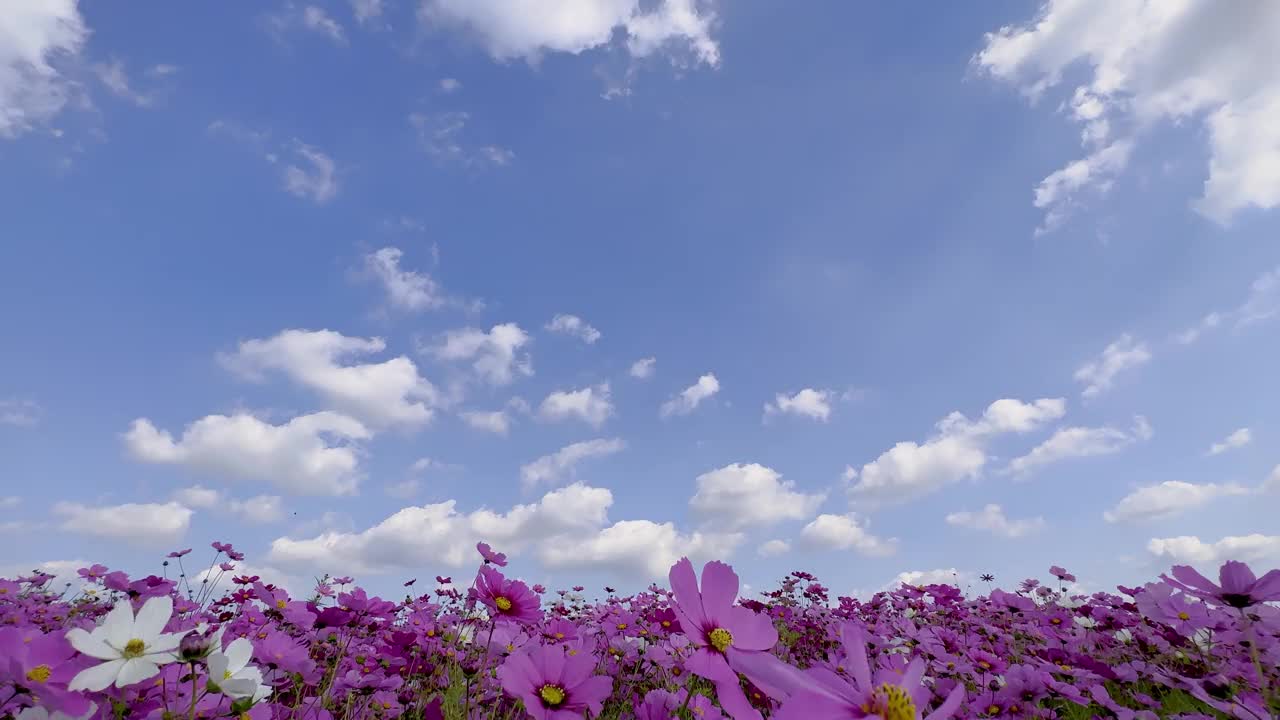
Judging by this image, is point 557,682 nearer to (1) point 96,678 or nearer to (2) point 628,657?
(1) point 96,678

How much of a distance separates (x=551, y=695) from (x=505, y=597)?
54 centimetres

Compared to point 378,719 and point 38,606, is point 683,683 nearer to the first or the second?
point 378,719

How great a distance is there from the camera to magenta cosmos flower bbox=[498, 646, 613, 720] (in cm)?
124

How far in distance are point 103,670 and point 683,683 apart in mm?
1896

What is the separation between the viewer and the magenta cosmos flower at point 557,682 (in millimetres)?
1244

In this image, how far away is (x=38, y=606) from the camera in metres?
4.70

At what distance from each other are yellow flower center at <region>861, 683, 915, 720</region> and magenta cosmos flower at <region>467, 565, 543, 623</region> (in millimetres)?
1259

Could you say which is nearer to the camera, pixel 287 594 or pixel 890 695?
pixel 890 695

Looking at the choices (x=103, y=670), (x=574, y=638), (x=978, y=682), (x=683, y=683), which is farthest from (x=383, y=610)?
(x=978, y=682)

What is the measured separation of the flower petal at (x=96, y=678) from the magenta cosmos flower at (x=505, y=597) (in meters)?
0.81

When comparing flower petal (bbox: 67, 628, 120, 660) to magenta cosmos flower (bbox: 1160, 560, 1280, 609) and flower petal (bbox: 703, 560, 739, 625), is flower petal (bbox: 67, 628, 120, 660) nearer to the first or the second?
flower petal (bbox: 703, 560, 739, 625)

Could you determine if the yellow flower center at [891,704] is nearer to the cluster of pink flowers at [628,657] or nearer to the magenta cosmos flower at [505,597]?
the cluster of pink flowers at [628,657]

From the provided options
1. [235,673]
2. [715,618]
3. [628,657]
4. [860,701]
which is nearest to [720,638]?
[715,618]

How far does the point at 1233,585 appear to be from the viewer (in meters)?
1.47
